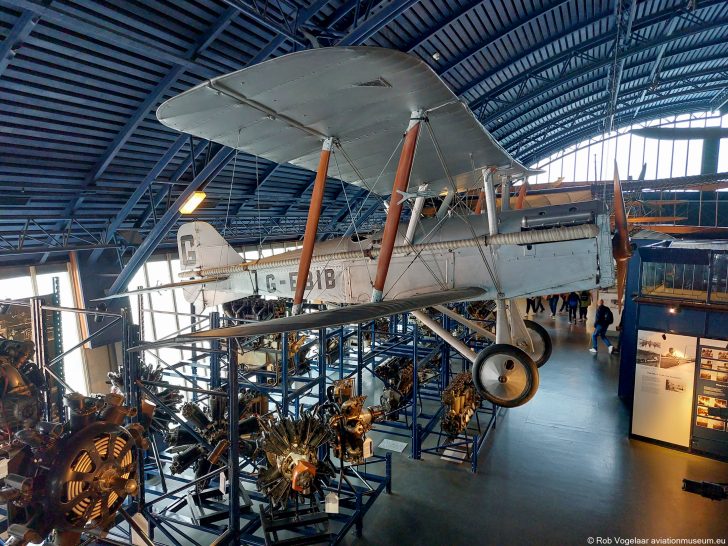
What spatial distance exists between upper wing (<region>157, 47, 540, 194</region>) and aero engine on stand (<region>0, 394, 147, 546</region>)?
2776mm

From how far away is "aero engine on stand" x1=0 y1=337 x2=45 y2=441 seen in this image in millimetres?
3949

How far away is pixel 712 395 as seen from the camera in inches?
317

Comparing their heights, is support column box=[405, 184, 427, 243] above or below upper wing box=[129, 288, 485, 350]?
above

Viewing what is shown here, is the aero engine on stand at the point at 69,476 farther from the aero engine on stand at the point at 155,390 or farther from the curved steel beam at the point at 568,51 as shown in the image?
the curved steel beam at the point at 568,51

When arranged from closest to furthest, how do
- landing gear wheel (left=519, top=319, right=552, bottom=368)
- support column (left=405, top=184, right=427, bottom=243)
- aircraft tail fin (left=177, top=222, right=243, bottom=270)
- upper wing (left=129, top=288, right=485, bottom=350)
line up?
upper wing (left=129, top=288, right=485, bottom=350)
support column (left=405, top=184, right=427, bottom=243)
landing gear wheel (left=519, top=319, right=552, bottom=368)
aircraft tail fin (left=177, top=222, right=243, bottom=270)

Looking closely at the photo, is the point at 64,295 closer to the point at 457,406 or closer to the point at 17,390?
the point at 17,390

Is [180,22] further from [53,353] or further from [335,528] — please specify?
[335,528]

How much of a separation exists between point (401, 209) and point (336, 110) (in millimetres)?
1169

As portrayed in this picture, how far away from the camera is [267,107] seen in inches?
159

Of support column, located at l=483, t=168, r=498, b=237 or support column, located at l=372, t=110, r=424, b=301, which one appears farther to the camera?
support column, located at l=483, t=168, r=498, b=237

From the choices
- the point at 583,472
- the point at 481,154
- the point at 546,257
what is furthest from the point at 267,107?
the point at 583,472

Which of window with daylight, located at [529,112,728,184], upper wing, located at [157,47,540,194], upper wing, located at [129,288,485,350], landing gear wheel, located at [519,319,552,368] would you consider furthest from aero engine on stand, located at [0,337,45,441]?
window with daylight, located at [529,112,728,184]

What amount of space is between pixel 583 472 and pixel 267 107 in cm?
779

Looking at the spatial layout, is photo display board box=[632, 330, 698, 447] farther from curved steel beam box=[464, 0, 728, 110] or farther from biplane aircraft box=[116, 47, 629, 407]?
curved steel beam box=[464, 0, 728, 110]
